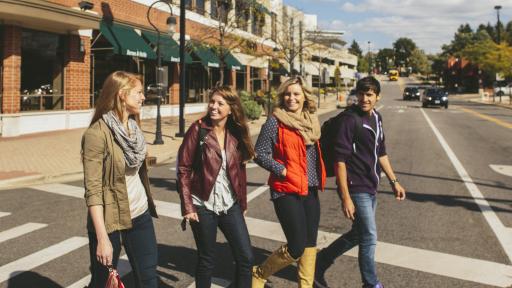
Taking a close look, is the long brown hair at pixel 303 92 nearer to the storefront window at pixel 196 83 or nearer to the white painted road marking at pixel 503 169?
the white painted road marking at pixel 503 169

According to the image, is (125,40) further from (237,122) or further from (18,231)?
(237,122)

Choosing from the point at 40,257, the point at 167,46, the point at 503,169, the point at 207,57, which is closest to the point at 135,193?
the point at 40,257

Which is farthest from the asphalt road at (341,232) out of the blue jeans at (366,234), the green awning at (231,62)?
the green awning at (231,62)

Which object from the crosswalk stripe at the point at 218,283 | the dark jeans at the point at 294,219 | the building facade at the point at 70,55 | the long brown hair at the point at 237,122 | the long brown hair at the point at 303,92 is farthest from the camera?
the building facade at the point at 70,55

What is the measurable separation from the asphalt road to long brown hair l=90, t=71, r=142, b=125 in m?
2.15

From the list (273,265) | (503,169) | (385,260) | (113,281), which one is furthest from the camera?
(503,169)

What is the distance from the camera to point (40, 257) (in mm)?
5359

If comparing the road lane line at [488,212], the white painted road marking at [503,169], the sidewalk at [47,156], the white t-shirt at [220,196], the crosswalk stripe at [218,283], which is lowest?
the crosswalk stripe at [218,283]

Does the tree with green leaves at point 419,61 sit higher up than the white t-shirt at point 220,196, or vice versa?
the tree with green leaves at point 419,61

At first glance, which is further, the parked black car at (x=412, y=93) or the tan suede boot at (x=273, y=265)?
the parked black car at (x=412, y=93)

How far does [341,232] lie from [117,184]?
3.91 metres

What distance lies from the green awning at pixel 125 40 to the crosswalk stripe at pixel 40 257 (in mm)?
15343

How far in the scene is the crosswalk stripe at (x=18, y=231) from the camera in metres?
6.14

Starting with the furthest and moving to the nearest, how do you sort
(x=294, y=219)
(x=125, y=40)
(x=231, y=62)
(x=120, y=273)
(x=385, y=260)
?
(x=231, y=62)
(x=125, y=40)
(x=385, y=260)
(x=120, y=273)
(x=294, y=219)
